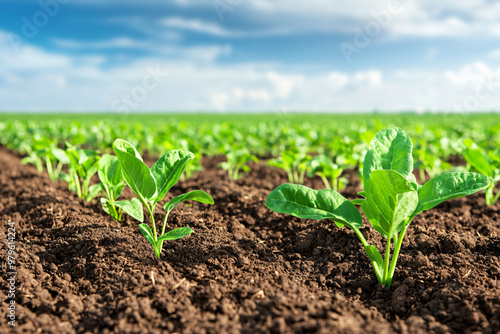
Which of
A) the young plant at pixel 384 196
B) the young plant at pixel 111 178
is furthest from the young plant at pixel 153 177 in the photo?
the young plant at pixel 111 178

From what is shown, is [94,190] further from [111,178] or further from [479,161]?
[479,161]

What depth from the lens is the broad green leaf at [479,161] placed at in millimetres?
3102

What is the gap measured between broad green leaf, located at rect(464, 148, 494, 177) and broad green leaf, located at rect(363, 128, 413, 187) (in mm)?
1538

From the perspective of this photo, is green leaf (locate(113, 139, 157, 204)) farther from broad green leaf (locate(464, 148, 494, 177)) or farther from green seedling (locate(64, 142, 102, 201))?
broad green leaf (locate(464, 148, 494, 177))

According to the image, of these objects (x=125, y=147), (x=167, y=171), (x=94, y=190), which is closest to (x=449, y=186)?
(x=167, y=171)

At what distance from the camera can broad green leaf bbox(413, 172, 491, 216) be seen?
195cm

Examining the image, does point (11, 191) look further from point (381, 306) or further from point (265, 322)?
point (381, 306)

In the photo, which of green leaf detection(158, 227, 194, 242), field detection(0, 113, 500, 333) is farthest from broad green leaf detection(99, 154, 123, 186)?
green leaf detection(158, 227, 194, 242)

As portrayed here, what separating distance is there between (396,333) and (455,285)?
0.64m

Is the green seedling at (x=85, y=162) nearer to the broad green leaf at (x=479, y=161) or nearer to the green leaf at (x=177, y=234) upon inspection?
the green leaf at (x=177, y=234)

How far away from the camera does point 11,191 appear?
4.33 metres

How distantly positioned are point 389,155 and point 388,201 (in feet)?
0.96

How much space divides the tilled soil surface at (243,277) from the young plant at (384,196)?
12.5 inches

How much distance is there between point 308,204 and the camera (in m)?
2.05
